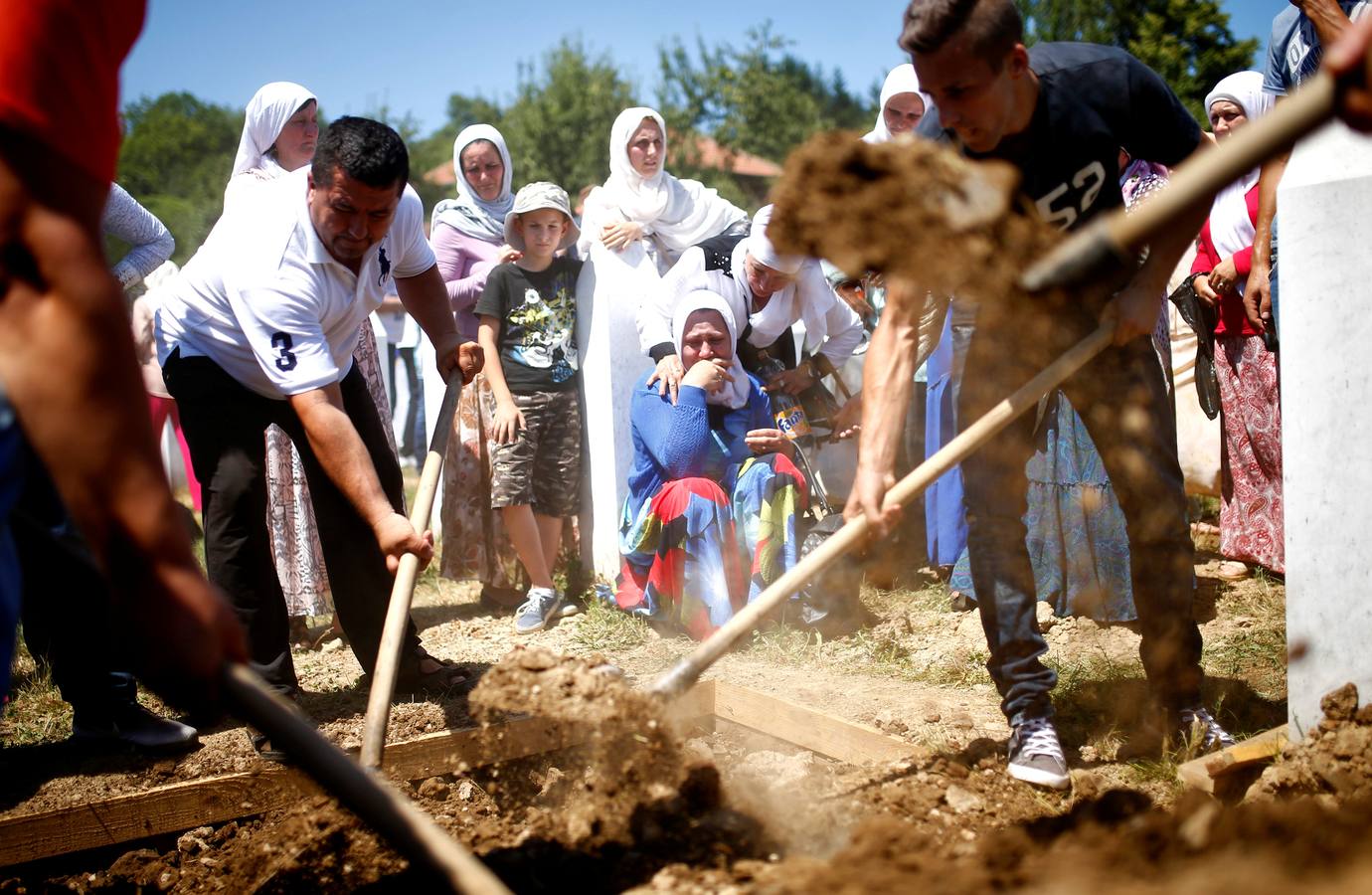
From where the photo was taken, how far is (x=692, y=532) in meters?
5.12

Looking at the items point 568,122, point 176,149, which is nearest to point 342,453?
point 568,122

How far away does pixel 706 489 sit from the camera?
17.0 ft

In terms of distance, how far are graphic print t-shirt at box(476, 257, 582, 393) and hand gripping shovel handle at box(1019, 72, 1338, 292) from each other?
3.94 meters

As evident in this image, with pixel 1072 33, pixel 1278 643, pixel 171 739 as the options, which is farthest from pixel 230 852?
pixel 1072 33

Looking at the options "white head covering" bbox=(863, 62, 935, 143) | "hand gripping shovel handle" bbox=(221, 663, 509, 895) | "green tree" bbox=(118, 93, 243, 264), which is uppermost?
"green tree" bbox=(118, 93, 243, 264)

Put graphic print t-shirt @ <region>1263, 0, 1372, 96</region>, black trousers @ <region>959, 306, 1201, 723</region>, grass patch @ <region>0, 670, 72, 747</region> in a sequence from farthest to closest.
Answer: graphic print t-shirt @ <region>1263, 0, 1372, 96</region>
grass patch @ <region>0, 670, 72, 747</region>
black trousers @ <region>959, 306, 1201, 723</region>

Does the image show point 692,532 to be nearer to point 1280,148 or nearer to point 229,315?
point 229,315

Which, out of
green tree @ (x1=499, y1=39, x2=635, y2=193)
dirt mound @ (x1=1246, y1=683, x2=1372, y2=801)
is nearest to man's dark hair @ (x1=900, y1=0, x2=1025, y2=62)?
dirt mound @ (x1=1246, y1=683, x2=1372, y2=801)

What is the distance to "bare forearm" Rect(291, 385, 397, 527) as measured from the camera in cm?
345

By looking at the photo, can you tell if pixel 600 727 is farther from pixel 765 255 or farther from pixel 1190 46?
pixel 1190 46

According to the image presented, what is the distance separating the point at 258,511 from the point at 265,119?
220cm

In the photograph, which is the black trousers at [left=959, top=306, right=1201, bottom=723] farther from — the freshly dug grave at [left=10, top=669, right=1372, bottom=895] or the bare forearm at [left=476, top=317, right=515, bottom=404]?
the bare forearm at [left=476, top=317, right=515, bottom=404]

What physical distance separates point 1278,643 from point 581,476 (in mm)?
3594

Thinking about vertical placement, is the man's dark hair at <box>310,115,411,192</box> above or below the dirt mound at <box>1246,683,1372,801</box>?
above
